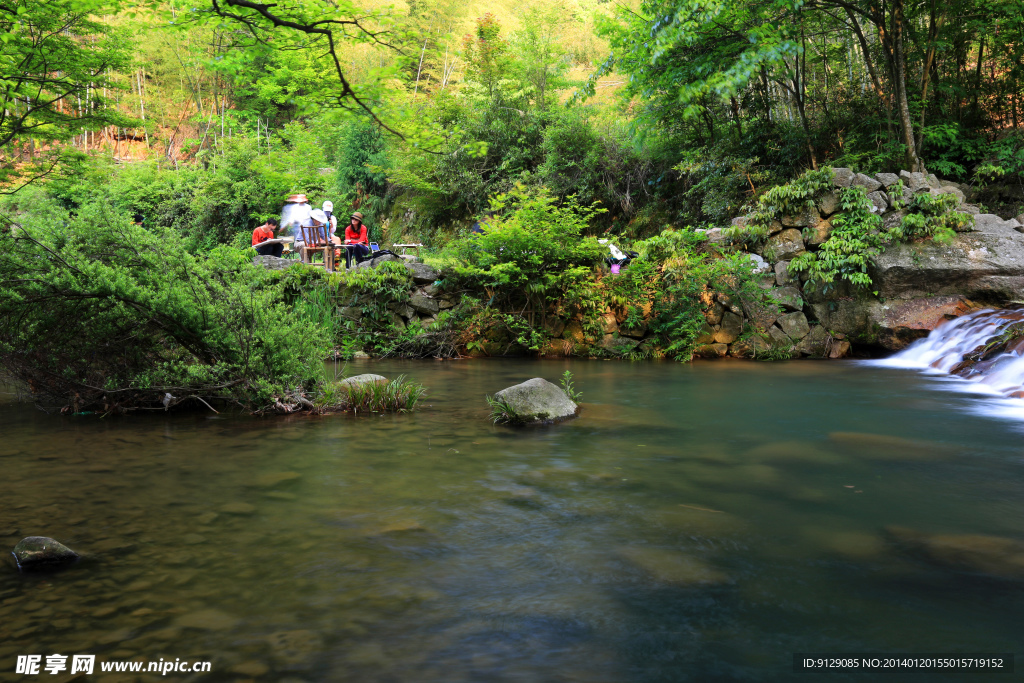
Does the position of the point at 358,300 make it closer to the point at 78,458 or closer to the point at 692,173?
the point at 78,458

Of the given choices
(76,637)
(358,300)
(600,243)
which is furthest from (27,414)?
(600,243)

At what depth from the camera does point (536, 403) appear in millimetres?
6797

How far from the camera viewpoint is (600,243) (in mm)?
12820

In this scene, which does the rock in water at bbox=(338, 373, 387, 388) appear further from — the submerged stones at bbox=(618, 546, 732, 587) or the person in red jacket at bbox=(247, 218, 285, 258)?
the person in red jacket at bbox=(247, 218, 285, 258)

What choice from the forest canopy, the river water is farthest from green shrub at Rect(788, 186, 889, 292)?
the river water

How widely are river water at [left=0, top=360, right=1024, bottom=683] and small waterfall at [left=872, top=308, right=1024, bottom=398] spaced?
2.52m

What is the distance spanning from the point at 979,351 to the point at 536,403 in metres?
7.09

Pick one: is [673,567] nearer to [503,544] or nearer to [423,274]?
[503,544]

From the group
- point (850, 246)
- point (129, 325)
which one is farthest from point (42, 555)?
point (850, 246)

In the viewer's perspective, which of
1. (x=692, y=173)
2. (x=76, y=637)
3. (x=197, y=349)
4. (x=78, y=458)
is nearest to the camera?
(x=76, y=637)

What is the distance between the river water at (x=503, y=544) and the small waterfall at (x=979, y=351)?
2522 mm

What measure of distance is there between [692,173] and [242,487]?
15.5m

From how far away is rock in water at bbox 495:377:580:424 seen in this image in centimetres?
669

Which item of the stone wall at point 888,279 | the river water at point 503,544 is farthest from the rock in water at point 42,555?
the stone wall at point 888,279
